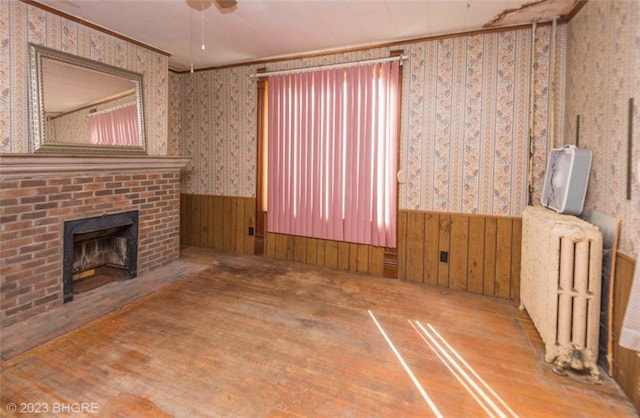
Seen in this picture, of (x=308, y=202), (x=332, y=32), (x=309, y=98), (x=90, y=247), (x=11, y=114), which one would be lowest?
(x=90, y=247)

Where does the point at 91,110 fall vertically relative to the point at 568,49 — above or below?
below

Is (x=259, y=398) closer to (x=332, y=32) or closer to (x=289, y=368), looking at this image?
(x=289, y=368)

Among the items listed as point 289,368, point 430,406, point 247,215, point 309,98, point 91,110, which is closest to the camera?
point 430,406

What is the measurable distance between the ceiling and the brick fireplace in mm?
1203

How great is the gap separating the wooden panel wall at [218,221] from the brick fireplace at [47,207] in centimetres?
112

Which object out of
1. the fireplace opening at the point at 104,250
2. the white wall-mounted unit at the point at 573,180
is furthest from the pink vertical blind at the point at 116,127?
the white wall-mounted unit at the point at 573,180

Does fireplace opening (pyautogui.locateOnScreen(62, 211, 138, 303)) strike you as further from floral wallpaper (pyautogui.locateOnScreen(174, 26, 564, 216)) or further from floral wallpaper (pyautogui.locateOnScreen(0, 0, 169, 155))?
floral wallpaper (pyautogui.locateOnScreen(174, 26, 564, 216))

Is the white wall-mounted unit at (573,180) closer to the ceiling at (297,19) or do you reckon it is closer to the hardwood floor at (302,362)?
the hardwood floor at (302,362)

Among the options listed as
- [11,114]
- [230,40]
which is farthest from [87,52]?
[230,40]

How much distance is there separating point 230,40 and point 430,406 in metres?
3.51

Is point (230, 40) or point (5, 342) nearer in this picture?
point (5, 342)

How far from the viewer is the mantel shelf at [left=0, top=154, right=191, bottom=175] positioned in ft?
8.09

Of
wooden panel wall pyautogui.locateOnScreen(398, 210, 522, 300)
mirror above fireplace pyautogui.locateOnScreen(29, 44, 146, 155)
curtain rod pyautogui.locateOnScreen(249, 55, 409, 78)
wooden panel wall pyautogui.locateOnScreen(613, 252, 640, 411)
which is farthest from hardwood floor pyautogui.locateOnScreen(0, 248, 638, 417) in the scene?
curtain rod pyautogui.locateOnScreen(249, 55, 409, 78)

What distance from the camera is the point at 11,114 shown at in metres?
2.64
